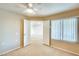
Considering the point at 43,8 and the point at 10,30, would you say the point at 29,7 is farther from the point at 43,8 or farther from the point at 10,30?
the point at 10,30

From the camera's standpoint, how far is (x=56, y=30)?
2441 mm

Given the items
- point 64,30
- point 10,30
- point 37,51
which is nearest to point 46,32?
point 64,30

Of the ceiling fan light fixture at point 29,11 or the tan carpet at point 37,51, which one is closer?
Answer: the tan carpet at point 37,51

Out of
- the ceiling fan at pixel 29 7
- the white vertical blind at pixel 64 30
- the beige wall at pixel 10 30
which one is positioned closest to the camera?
the ceiling fan at pixel 29 7

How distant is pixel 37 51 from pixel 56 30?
67 cm

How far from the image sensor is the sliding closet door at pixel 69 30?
2.42 meters

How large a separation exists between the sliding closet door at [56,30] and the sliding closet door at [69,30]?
0.12 m

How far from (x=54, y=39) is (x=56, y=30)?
222 millimetres

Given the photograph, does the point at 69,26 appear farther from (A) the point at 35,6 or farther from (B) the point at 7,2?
(B) the point at 7,2

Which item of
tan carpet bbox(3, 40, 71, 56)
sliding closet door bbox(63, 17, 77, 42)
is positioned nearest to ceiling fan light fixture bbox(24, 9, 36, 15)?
tan carpet bbox(3, 40, 71, 56)

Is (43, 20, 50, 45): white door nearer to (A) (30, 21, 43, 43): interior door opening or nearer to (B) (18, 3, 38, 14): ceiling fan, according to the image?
(A) (30, 21, 43, 43): interior door opening

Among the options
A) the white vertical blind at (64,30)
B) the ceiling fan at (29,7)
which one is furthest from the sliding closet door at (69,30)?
the ceiling fan at (29,7)

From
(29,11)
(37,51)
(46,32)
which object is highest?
(29,11)

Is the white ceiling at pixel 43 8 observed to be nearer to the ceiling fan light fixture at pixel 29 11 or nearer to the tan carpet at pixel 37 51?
the ceiling fan light fixture at pixel 29 11
